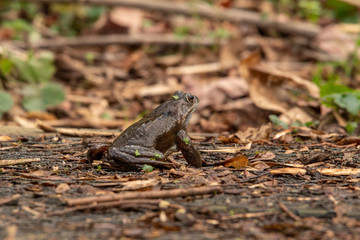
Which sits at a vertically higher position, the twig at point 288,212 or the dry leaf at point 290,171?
the twig at point 288,212

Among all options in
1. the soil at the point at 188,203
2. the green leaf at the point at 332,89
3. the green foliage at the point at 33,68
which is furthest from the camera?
the green foliage at the point at 33,68

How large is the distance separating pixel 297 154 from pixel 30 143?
87.5 inches

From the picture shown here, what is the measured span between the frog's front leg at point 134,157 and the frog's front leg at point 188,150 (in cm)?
14

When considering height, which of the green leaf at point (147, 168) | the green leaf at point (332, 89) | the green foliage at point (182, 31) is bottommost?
the green leaf at point (147, 168)

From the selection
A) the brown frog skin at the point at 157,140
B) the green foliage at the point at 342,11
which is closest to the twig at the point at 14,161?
the brown frog skin at the point at 157,140

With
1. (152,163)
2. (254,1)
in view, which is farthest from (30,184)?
(254,1)

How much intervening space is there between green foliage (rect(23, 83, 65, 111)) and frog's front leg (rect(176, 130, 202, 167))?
4.18m

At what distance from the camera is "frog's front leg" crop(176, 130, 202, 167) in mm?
3217

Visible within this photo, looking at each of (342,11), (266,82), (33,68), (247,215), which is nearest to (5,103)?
(33,68)

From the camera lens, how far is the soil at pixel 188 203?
1.98 metres

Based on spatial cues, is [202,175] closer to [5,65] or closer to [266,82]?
[266,82]

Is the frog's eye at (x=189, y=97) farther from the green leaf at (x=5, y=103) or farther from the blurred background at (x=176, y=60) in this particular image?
the green leaf at (x=5, y=103)

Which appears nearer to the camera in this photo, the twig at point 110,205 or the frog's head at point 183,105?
the twig at point 110,205

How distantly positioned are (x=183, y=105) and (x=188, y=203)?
147 centimetres
